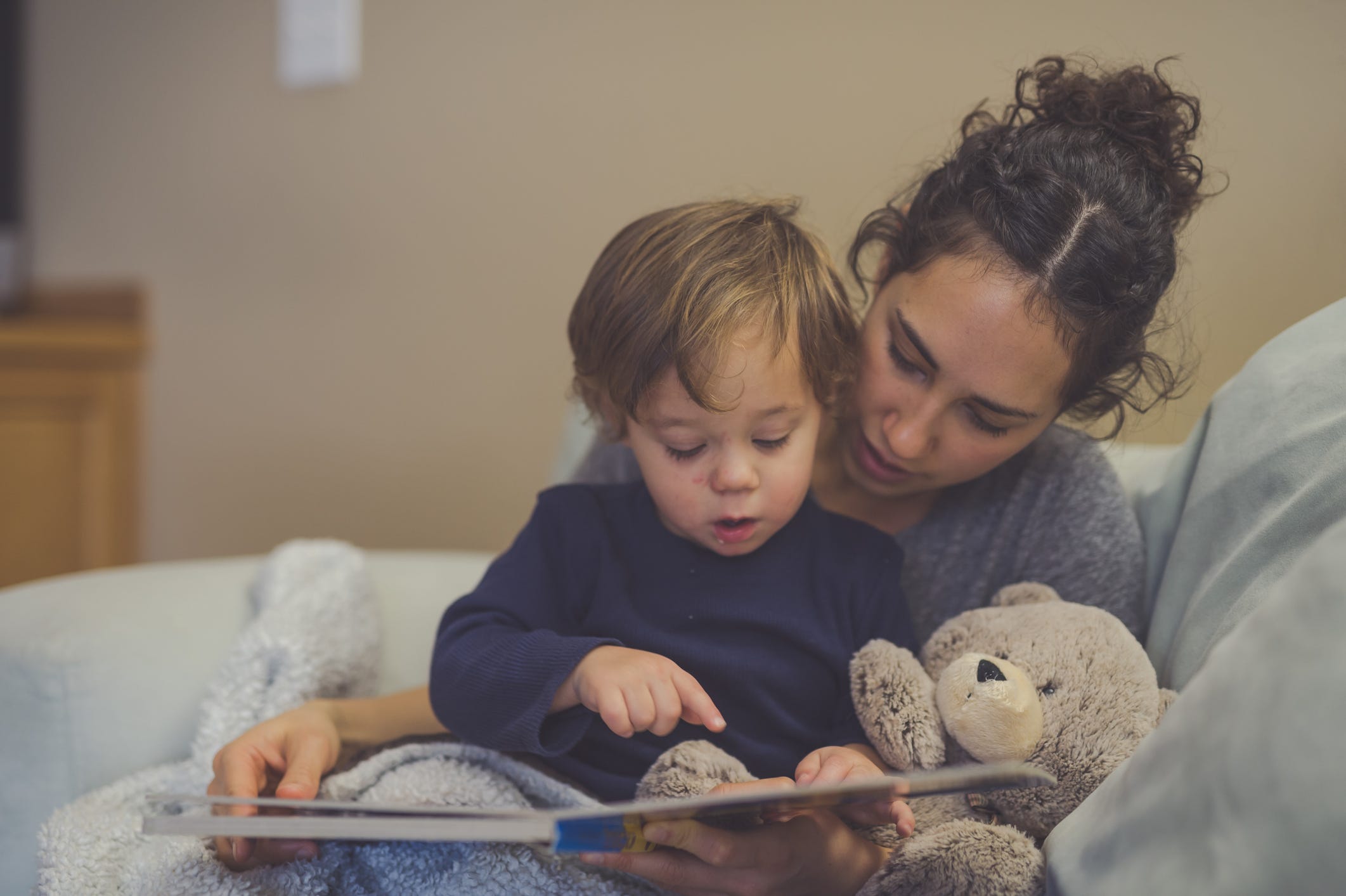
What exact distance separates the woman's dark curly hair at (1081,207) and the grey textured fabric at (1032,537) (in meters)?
0.09

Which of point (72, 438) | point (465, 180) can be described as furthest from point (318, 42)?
point (72, 438)

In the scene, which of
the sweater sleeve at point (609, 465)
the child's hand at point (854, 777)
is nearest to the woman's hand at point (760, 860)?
the child's hand at point (854, 777)

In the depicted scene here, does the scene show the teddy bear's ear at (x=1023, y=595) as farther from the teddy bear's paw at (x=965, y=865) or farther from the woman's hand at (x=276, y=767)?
the woman's hand at (x=276, y=767)

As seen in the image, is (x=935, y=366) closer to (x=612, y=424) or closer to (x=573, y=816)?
(x=612, y=424)

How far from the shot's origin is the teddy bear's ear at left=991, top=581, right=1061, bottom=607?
819 mm

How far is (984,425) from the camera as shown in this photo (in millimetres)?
852

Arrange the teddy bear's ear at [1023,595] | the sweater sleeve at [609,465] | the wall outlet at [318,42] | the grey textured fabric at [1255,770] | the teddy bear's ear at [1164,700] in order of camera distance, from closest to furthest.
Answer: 1. the grey textured fabric at [1255,770]
2. the teddy bear's ear at [1164,700]
3. the teddy bear's ear at [1023,595]
4. the sweater sleeve at [609,465]
5. the wall outlet at [318,42]

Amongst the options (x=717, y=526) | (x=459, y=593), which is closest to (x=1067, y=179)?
(x=717, y=526)

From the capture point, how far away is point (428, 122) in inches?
68.2

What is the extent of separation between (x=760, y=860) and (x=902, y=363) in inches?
15.9

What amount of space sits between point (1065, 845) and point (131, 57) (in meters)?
2.28

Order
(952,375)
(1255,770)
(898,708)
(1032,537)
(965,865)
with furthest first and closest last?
(1032,537) → (952,375) → (898,708) → (965,865) → (1255,770)

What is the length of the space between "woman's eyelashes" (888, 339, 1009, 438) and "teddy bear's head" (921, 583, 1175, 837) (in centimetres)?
17

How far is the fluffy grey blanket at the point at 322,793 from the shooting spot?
0.69 m
